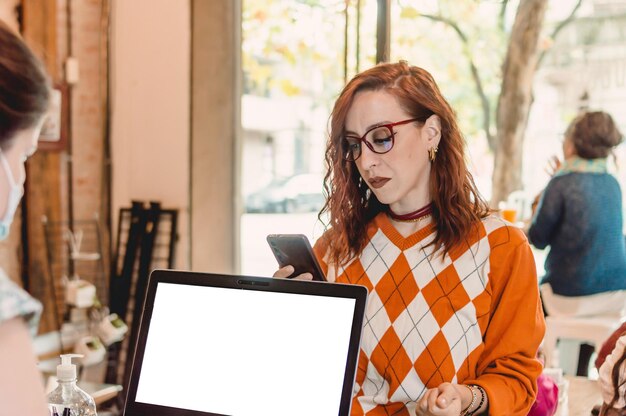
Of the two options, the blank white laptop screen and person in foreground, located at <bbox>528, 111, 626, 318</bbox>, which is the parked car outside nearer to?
person in foreground, located at <bbox>528, 111, 626, 318</bbox>

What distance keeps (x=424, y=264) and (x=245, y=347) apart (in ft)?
1.51

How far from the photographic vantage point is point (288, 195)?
4.78 metres

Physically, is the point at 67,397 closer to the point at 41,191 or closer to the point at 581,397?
the point at 581,397

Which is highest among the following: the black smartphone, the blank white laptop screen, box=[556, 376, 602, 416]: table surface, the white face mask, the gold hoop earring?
the gold hoop earring

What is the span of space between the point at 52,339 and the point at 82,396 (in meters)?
3.14

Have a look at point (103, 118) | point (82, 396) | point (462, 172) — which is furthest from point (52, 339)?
point (462, 172)

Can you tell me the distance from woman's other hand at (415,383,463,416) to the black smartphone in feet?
1.14

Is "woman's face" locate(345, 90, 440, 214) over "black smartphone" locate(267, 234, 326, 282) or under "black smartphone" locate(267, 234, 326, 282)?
over

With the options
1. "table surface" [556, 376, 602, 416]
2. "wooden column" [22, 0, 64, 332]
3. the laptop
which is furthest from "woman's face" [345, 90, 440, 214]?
"wooden column" [22, 0, 64, 332]

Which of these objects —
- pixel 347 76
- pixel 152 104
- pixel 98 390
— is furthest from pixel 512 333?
pixel 152 104

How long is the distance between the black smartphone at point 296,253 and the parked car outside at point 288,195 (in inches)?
124

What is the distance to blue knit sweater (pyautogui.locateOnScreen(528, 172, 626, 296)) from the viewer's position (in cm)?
371

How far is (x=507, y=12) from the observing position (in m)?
4.62

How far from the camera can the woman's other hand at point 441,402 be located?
133 centimetres
